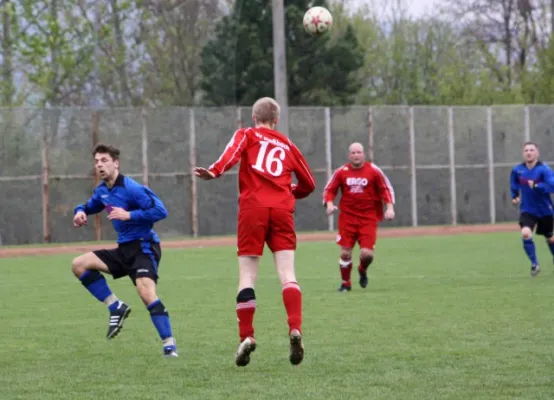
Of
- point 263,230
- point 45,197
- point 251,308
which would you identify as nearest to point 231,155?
point 263,230

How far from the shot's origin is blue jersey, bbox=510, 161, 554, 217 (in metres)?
16.2

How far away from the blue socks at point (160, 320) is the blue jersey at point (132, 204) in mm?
621

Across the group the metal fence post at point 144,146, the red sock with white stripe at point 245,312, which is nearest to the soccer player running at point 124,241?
the red sock with white stripe at point 245,312

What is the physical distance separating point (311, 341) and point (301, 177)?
1574 mm

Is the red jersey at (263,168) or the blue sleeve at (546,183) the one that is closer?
the red jersey at (263,168)

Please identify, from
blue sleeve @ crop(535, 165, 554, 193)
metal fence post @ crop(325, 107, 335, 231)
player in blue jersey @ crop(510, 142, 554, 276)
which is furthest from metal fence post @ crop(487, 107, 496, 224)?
blue sleeve @ crop(535, 165, 554, 193)

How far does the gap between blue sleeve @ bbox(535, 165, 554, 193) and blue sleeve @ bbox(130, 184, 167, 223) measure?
8.33 m

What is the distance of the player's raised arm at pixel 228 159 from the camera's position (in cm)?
774

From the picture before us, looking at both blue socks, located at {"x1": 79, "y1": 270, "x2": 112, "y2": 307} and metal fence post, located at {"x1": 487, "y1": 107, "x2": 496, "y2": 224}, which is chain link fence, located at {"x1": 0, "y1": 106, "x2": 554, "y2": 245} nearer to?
metal fence post, located at {"x1": 487, "y1": 107, "x2": 496, "y2": 224}

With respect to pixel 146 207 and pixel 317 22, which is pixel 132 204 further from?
pixel 317 22

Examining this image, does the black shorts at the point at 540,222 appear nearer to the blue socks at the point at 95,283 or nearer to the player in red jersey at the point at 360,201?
the player in red jersey at the point at 360,201

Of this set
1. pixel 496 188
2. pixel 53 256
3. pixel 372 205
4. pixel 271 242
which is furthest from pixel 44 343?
pixel 496 188

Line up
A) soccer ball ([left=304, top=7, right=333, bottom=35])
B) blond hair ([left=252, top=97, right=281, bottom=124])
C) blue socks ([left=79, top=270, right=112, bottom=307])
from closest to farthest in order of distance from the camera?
blond hair ([left=252, top=97, right=281, bottom=124]) < blue socks ([left=79, top=270, right=112, bottom=307]) < soccer ball ([left=304, top=7, right=333, bottom=35])

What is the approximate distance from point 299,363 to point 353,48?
30.6 metres
